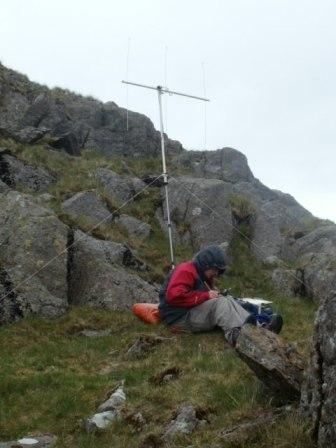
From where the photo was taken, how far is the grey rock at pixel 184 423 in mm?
7168

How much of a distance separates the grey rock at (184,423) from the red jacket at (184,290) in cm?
514

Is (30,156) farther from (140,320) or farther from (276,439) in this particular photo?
(276,439)

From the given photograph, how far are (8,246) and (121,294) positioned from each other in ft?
10.9

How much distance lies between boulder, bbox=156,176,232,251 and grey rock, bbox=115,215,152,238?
1.15 m

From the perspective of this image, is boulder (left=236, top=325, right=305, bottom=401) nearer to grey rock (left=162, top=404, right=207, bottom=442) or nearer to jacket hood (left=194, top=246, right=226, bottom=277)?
grey rock (left=162, top=404, right=207, bottom=442)

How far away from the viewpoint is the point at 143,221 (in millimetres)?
22797

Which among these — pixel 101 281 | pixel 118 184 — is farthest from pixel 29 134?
pixel 101 281

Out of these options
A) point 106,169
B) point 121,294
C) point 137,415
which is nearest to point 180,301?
point 121,294

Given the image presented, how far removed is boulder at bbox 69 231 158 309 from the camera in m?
15.5

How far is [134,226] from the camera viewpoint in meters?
Answer: 22.0

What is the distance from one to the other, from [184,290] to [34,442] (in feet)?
18.0

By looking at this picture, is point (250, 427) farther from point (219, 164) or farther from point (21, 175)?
point (219, 164)

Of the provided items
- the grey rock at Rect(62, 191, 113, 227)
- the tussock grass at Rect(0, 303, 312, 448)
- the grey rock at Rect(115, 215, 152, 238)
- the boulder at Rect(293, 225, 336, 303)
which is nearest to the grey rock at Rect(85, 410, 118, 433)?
the tussock grass at Rect(0, 303, 312, 448)

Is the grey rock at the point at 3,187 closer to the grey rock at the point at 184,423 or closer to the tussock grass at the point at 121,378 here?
the tussock grass at the point at 121,378
